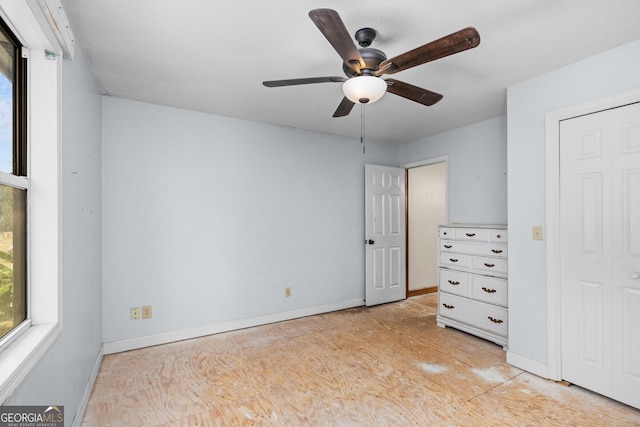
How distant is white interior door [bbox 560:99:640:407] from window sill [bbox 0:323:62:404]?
301cm

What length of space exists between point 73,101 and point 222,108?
59.1 inches

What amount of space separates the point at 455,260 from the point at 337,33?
110 inches

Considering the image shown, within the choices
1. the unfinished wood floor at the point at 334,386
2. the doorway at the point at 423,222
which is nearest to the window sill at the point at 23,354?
the unfinished wood floor at the point at 334,386

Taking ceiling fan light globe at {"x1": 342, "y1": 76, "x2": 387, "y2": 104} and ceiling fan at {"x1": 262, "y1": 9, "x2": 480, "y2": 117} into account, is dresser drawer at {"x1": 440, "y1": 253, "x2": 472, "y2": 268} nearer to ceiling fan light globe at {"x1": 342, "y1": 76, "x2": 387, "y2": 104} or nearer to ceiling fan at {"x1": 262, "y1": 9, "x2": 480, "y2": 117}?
ceiling fan at {"x1": 262, "y1": 9, "x2": 480, "y2": 117}

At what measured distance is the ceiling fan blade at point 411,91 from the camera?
6.10 ft

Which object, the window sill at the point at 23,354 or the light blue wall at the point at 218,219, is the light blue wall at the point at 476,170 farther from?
the window sill at the point at 23,354

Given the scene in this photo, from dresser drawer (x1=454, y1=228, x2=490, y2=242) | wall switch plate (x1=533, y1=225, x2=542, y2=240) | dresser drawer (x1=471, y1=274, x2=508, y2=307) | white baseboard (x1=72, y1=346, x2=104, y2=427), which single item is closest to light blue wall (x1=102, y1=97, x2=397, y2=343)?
white baseboard (x1=72, y1=346, x2=104, y2=427)

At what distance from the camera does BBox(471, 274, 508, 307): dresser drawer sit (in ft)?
9.72

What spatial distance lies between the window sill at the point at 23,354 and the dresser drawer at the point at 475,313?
326 cm

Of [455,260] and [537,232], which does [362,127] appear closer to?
[455,260]

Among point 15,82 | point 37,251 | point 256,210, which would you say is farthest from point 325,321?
point 15,82

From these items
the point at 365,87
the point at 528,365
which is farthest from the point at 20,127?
the point at 528,365

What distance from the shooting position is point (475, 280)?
3219 mm

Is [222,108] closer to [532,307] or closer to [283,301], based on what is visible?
[283,301]
